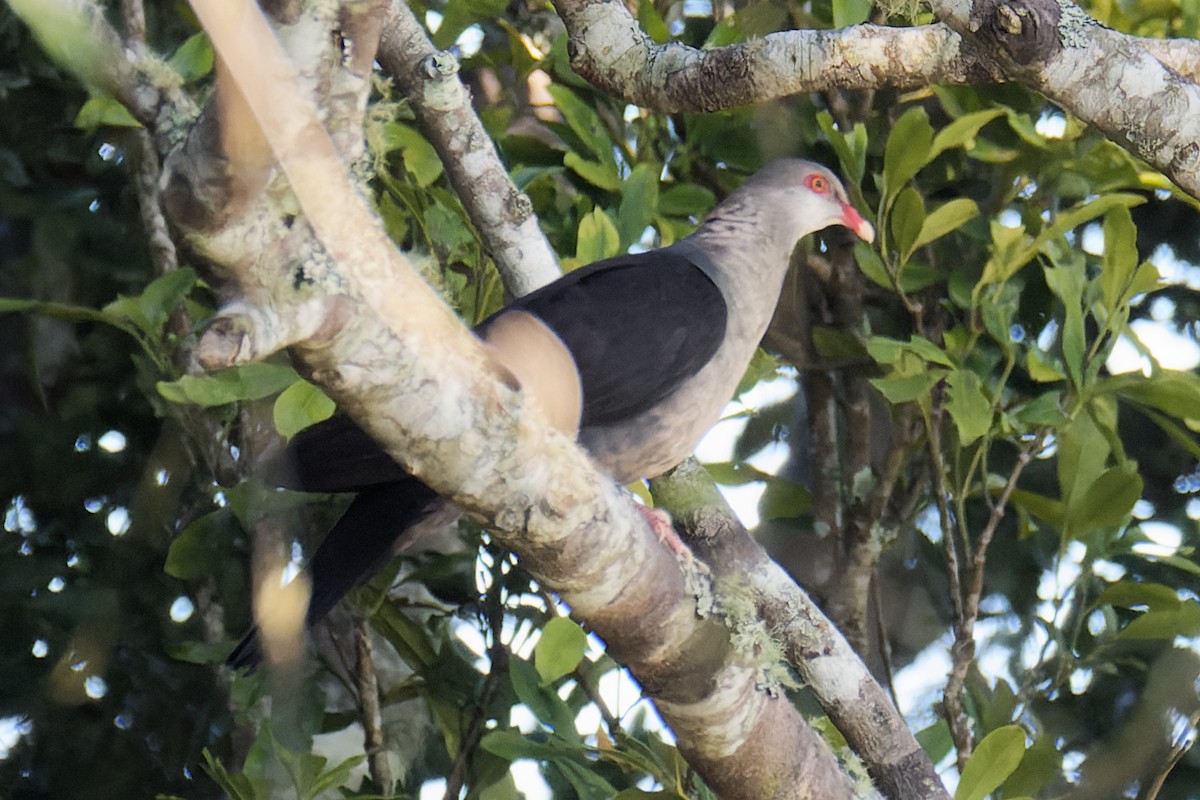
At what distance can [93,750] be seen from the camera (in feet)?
9.31

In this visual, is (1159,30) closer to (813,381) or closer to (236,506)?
(813,381)

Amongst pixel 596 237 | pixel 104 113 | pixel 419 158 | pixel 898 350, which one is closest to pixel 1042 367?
pixel 898 350

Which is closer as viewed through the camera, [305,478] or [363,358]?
[363,358]

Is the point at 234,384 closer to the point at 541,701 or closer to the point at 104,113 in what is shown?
the point at 104,113

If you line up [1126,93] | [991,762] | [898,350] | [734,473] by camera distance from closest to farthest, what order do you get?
[1126,93] → [991,762] → [898,350] → [734,473]

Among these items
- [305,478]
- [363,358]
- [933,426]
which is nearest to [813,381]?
[933,426]

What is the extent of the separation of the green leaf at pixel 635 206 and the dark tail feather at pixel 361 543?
0.71 meters

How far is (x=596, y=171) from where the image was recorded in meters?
2.65

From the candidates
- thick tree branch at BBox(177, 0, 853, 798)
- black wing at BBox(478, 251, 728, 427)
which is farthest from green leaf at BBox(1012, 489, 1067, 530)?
thick tree branch at BBox(177, 0, 853, 798)

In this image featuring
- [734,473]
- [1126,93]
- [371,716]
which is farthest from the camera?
[734,473]

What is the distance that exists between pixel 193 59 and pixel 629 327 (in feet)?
2.90

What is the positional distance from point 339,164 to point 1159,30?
2.43m

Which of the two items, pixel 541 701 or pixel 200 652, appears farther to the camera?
pixel 200 652

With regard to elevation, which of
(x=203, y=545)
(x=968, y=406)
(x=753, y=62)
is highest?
(x=753, y=62)
